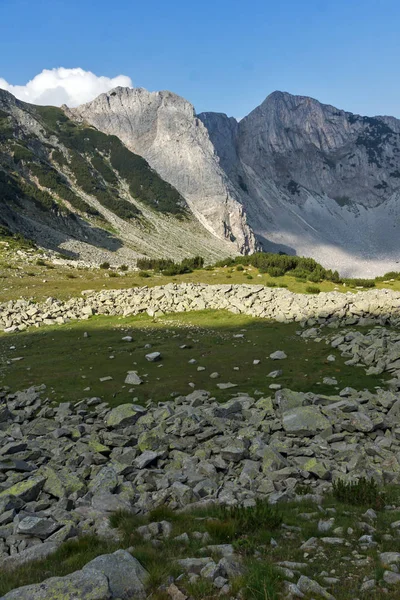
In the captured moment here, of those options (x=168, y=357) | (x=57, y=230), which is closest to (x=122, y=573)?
(x=168, y=357)

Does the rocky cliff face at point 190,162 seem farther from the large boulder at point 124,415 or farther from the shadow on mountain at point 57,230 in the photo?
the large boulder at point 124,415

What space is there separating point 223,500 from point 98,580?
392cm

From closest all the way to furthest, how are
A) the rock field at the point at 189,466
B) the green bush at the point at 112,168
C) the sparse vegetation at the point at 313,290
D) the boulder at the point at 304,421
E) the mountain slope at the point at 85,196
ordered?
the rock field at the point at 189,466 < the boulder at the point at 304,421 < the sparse vegetation at the point at 313,290 < the mountain slope at the point at 85,196 < the green bush at the point at 112,168

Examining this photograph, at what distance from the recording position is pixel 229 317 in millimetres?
28328

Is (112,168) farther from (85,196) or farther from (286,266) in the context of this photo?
(286,266)

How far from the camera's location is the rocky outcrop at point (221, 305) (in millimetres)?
24516

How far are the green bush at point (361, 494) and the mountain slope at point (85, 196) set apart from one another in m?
89.0

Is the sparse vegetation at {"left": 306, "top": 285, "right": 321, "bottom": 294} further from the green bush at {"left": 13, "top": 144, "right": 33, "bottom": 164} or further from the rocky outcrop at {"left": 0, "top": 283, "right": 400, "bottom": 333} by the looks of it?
the green bush at {"left": 13, "top": 144, "right": 33, "bottom": 164}

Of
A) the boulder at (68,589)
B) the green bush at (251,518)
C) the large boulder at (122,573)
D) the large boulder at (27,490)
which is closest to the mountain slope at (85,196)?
the large boulder at (27,490)

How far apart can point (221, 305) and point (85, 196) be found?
132152 mm

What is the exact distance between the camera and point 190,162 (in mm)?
185375

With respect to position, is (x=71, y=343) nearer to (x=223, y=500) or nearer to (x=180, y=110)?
(x=223, y=500)

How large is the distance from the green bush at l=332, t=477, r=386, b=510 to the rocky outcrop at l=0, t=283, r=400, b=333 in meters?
15.5

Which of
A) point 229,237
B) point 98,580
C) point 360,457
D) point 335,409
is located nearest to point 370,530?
point 360,457
